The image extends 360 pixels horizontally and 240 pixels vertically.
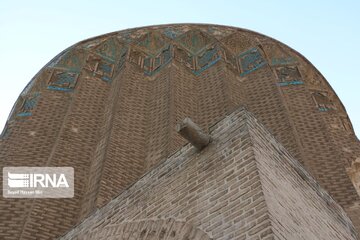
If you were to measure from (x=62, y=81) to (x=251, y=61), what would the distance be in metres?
4.35

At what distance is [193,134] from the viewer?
472cm

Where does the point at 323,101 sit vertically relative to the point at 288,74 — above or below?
below

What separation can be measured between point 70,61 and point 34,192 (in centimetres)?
631

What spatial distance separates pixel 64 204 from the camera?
811 cm

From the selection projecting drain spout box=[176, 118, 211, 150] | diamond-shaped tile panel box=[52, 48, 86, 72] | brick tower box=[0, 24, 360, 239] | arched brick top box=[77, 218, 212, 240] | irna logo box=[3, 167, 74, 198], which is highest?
diamond-shaped tile panel box=[52, 48, 86, 72]

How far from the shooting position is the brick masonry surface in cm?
386

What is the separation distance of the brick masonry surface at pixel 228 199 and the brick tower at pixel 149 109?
7.24ft

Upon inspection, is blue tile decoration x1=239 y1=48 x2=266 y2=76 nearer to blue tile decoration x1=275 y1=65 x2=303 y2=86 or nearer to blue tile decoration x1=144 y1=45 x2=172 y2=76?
blue tile decoration x1=275 y1=65 x2=303 y2=86

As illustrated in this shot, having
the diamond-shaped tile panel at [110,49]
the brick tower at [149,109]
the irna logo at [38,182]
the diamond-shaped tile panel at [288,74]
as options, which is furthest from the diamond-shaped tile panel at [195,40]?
the irna logo at [38,182]

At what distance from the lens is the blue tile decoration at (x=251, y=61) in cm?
1273

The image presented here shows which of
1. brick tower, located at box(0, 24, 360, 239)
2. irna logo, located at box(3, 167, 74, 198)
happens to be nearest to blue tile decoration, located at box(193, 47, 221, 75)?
brick tower, located at box(0, 24, 360, 239)

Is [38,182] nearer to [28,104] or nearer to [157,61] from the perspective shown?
[28,104]

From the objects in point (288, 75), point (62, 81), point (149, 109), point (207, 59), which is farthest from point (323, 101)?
point (62, 81)

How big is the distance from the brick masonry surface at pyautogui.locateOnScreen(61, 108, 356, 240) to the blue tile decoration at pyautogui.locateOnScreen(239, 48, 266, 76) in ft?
24.8
